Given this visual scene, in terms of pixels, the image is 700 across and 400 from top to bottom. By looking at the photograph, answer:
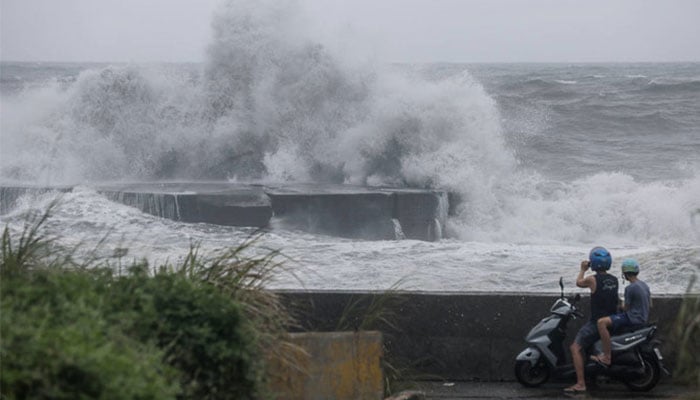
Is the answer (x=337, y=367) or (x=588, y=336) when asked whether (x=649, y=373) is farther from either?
(x=337, y=367)

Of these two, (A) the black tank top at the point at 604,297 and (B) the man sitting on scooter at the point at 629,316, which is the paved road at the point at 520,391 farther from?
(A) the black tank top at the point at 604,297

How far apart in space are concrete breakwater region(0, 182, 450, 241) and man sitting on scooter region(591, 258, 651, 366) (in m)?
10.6

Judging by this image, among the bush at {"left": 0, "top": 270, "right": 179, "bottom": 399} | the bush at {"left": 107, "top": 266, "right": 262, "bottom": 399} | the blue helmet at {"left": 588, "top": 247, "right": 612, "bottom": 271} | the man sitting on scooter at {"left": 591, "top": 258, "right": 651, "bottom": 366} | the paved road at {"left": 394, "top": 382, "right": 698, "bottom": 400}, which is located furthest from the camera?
the blue helmet at {"left": 588, "top": 247, "right": 612, "bottom": 271}

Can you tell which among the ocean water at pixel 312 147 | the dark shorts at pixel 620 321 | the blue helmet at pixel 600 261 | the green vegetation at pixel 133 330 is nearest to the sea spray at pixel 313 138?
the ocean water at pixel 312 147

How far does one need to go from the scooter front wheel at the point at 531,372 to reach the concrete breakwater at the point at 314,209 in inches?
407

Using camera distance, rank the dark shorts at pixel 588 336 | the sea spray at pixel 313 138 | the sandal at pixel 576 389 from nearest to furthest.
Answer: the sandal at pixel 576 389
the dark shorts at pixel 588 336
the sea spray at pixel 313 138

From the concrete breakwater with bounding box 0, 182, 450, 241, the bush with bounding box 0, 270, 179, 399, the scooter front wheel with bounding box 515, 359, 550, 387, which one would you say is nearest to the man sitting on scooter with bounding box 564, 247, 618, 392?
the scooter front wheel with bounding box 515, 359, 550, 387

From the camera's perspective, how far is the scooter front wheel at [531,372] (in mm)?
8445

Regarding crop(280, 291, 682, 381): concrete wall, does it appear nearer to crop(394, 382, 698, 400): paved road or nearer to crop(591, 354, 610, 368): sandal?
crop(394, 382, 698, 400): paved road

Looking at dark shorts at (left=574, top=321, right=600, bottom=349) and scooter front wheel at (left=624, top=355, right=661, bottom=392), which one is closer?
scooter front wheel at (left=624, top=355, right=661, bottom=392)

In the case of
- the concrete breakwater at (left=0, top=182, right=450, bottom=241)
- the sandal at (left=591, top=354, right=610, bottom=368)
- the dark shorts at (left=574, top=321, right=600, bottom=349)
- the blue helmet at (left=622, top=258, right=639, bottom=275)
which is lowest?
the concrete breakwater at (left=0, top=182, right=450, bottom=241)

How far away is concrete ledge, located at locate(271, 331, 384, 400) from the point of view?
6520mm

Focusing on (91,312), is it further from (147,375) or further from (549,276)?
(549,276)

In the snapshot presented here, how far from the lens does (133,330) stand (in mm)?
4707
